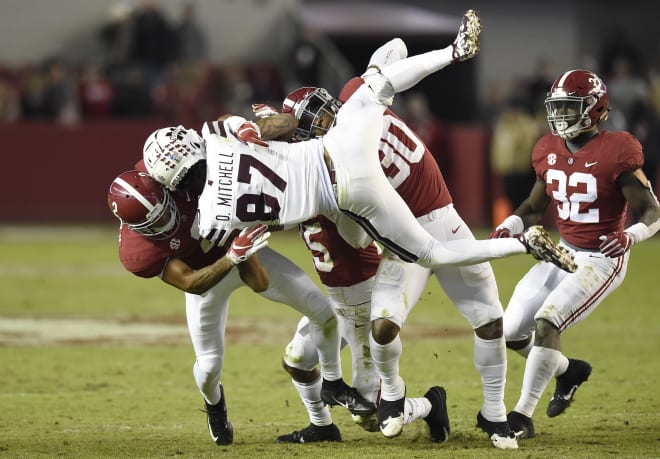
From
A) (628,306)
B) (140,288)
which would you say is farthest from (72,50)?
(628,306)

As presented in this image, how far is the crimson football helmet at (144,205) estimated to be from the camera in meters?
5.77

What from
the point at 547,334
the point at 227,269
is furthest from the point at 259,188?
the point at 547,334

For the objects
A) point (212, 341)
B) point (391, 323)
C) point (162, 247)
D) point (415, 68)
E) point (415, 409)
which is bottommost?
point (415, 409)

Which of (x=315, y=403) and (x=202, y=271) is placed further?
(x=315, y=403)

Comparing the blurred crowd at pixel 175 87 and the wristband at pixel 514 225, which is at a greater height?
the wristband at pixel 514 225

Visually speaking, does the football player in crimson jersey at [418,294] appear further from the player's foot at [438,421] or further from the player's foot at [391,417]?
the player's foot at [438,421]

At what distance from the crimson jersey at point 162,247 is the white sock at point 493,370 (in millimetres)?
1536

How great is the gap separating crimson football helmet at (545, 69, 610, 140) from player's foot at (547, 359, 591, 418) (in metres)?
1.31

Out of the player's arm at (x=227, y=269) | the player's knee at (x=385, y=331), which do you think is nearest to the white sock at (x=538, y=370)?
the player's knee at (x=385, y=331)

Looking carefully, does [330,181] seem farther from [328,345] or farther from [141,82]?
[141,82]

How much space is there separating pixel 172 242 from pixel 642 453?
254 cm

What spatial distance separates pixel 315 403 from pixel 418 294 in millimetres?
862

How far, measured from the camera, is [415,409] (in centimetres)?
600

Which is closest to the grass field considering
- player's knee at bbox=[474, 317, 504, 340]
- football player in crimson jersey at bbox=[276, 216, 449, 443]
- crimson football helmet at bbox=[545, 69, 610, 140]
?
football player in crimson jersey at bbox=[276, 216, 449, 443]
